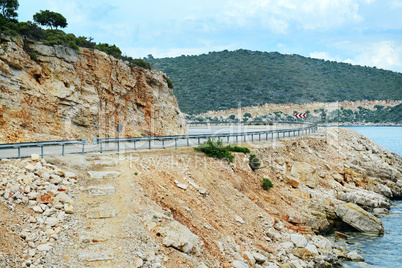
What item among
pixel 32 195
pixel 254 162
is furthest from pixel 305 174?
pixel 32 195

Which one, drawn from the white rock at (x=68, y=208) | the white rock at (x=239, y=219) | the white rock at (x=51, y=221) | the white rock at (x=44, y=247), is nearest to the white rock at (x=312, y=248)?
the white rock at (x=239, y=219)

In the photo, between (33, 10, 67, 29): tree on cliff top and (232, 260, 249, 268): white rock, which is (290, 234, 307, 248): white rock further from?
(33, 10, 67, 29): tree on cliff top

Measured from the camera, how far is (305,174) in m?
26.6

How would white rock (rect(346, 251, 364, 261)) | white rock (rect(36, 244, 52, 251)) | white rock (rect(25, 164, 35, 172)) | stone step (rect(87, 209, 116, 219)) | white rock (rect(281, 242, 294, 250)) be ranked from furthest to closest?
white rock (rect(346, 251, 364, 261)) < white rock (rect(281, 242, 294, 250)) < white rock (rect(25, 164, 35, 172)) < stone step (rect(87, 209, 116, 219)) < white rock (rect(36, 244, 52, 251))

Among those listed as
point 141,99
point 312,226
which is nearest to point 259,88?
point 141,99

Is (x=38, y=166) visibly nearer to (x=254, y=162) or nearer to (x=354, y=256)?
(x=254, y=162)

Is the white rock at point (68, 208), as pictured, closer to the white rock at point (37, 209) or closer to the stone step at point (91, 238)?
the white rock at point (37, 209)

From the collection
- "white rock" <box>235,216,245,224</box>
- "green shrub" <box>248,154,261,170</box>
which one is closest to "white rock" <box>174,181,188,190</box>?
"white rock" <box>235,216,245,224</box>

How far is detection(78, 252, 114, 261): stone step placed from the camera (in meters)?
10.8

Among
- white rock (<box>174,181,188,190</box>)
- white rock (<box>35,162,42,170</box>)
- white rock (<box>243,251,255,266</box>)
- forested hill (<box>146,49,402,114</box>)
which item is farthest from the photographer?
forested hill (<box>146,49,402,114</box>)

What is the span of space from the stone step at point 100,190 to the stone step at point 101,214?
1.24 meters

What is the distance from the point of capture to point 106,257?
433 inches

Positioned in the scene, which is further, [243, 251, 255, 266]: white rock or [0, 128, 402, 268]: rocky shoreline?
[243, 251, 255, 266]: white rock

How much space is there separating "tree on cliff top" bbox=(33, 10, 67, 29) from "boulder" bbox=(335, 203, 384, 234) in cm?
2631
